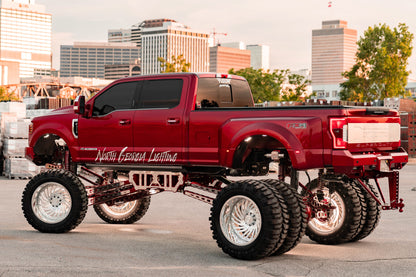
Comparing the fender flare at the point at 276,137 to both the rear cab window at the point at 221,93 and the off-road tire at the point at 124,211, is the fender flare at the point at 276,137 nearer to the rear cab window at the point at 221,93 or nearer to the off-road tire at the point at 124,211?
the rear cab window at the point at 221,93

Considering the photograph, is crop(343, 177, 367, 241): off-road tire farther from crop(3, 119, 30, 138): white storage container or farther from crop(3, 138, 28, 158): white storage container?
crop(3, 119, 30, 138): white storage container

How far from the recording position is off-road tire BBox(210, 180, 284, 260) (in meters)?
8.68

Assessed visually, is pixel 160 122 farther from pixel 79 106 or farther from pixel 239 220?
pixel 239 220

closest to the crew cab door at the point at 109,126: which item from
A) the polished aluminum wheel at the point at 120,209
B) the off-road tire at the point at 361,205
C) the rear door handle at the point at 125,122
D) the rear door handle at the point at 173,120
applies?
the rear door handle at the point at 125,122

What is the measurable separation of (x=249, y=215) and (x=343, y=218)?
203 cm

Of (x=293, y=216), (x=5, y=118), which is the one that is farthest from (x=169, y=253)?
(x=5, y=118)

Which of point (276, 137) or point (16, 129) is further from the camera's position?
point (16, 129)

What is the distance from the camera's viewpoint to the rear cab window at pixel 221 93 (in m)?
10.5

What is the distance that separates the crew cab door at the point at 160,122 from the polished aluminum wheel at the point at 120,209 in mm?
2296

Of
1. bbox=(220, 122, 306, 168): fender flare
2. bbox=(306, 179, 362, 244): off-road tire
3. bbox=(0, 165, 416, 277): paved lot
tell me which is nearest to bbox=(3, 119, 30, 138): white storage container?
bbox=(0, 165, 416, 277): paved lot

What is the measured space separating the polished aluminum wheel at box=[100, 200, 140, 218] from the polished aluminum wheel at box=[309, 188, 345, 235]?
369cm

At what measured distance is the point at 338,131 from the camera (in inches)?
349

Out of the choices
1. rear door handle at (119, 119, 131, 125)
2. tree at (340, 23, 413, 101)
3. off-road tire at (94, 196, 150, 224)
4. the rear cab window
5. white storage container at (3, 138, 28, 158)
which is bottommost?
off-road tire at (94, 196, 150, 224)

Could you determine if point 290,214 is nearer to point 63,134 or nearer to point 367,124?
point 367,124
